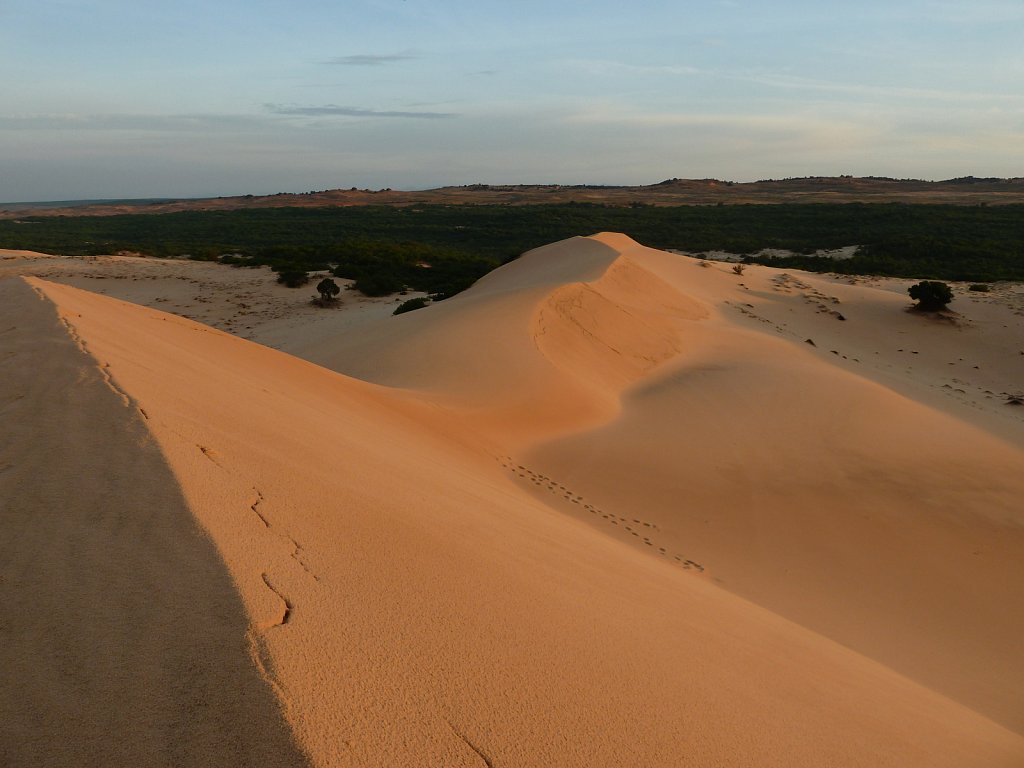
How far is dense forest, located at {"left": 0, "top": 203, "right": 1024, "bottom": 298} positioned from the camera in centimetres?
3103

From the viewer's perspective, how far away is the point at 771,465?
920 centimetres

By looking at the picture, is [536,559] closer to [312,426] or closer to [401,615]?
[401,615]

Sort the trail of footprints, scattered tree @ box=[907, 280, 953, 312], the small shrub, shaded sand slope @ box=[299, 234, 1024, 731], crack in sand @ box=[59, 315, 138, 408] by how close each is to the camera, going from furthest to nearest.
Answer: the small shrub → scattered tree @ box=[907, 280, 953, 312] → the trail of footprints → shaded sand slope @ box=[299, 234, 1024, 731] → crack in sand @ box=[59, 315, 138, 408]

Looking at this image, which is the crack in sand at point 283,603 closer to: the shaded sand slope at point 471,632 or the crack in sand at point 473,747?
the shaded sand slope at point 471,632

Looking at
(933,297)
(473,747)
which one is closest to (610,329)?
(933,297)

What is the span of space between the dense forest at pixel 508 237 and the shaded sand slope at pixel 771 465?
11703 mm

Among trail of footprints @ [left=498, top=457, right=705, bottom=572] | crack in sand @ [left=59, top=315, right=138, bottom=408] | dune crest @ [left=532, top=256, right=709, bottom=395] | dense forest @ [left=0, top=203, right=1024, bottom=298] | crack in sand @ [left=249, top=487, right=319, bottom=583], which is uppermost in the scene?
dense forest @ [left=0, top=203, right=1024, bottom=298]

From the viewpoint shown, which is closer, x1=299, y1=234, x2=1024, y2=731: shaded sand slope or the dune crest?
x1=299, y1=234, x2=1024, y2=731: shaded sand slope

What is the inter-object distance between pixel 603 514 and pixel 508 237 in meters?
49.9

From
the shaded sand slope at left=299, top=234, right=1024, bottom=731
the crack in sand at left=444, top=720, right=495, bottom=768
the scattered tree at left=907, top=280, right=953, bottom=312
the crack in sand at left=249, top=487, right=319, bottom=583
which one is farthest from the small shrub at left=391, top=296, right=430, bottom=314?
the crack in sand at left=444, top=720, right=495, bottom=768

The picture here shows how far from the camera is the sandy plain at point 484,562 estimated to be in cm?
215

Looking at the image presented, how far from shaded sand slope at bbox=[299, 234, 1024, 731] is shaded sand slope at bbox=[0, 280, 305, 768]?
16.0 feet

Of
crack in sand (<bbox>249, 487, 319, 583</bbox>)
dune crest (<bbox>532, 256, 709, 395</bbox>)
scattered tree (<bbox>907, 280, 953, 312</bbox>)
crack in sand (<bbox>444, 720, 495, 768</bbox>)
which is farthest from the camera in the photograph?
scattered tree (<bbox>907, 280, 953, 312</bbox>)

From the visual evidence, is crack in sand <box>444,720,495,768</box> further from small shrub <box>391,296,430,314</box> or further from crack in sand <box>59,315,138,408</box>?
small shrub <box>391,296,430,314</box>
